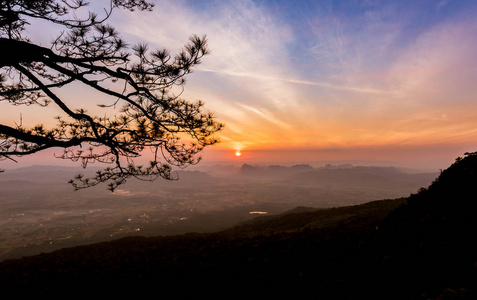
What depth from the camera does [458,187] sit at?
6.94 m

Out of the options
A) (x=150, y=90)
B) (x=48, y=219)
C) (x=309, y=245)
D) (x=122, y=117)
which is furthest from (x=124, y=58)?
(x=48, y=219)

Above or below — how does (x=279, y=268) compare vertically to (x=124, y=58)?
below

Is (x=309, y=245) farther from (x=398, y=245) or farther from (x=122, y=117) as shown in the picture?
(x=122, y=117)

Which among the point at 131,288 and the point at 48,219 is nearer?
the point at 131,288

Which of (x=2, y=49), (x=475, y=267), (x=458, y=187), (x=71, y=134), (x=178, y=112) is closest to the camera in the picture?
(x=475, y=267)

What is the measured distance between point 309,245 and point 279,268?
76.2 inches

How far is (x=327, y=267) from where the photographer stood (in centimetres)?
600

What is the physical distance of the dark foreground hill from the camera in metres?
4.30

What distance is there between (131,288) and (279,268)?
14.7 feet

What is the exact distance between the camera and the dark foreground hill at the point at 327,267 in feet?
14.1

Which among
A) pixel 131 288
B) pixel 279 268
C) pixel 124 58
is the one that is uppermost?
pixel 124 58

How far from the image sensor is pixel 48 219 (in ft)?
590

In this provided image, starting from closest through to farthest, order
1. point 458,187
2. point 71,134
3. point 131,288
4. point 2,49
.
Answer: point 2,49, point 131,288, point 458,187, point 71,134

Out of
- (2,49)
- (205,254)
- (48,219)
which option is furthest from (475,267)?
(48,219)
